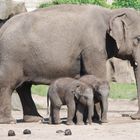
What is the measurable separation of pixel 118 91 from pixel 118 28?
9.95 metres

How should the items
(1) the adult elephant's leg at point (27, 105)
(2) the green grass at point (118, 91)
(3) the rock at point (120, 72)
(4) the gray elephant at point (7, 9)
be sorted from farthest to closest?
(3) the rock at point (120, 72) → (4) the gray elephant at point (7, 9) → (2) the green grass at point (118, 91) → (1) the adult elephant's leg at point (27, 105)

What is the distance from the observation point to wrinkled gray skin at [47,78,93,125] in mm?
13859

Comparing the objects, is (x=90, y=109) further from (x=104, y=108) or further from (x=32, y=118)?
(x=32, y=118)

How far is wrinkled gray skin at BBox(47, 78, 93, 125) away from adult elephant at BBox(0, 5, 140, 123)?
71 cm

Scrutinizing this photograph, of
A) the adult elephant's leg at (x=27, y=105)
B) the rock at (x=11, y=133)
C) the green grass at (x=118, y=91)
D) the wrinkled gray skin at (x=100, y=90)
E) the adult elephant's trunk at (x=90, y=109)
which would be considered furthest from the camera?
the green grass at (x=118, y=91)

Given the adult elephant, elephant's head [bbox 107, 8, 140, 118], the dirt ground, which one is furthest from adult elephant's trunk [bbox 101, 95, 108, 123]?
elephant's head [bbox 107, 8, 140, 118]

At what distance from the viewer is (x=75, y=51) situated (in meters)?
14.8

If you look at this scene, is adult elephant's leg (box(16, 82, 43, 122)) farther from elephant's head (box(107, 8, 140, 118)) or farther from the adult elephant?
elephant's head (box(107, 8, 140, 118))

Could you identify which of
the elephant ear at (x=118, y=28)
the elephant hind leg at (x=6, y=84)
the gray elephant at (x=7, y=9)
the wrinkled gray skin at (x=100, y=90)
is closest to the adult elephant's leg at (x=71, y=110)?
the wrinkled gray skin at (x=100, y=90)

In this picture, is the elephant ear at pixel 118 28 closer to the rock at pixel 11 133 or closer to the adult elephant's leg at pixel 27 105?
the adult elephant's leg at pixel 27 105

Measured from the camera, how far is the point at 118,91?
973 inches

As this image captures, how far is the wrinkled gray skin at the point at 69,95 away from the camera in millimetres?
13859

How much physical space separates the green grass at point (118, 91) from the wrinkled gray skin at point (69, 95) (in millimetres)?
9438

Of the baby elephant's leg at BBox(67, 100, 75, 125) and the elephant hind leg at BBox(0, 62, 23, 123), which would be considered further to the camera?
the elephant hind leg at BBox(0, 62, 23, 123)
